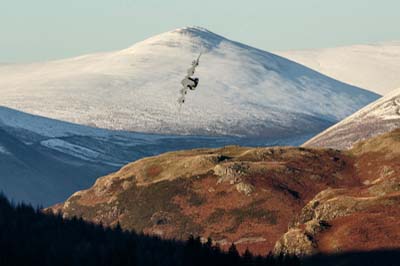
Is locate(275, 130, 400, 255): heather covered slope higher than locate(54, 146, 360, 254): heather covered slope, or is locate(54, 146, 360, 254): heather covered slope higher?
locate(275, 130, 400, 255): heather covered slope

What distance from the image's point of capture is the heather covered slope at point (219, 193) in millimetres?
136875

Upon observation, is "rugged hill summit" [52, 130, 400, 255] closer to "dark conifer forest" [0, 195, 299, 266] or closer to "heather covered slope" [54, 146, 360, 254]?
"heather covered slope" [54, 146, 360, 254]

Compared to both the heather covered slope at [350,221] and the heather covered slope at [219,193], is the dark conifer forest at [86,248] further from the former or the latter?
the heather covered slope at [219,193]

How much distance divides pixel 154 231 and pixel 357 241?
124ft

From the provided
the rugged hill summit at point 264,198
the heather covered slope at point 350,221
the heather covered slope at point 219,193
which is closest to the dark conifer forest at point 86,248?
the heather covered slope at point 350,221

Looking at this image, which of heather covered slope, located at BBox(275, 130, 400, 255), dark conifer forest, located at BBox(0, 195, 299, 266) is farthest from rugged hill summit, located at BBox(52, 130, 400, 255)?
dark conifer forest, located at BBox(0, 195, 299, 266)

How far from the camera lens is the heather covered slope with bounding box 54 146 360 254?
449ft

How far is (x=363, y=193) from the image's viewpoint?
130625 mm

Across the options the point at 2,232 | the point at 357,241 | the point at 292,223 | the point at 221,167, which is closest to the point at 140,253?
the point at 2,232

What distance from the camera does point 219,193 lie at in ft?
480

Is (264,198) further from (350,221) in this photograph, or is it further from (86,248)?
(86,248)

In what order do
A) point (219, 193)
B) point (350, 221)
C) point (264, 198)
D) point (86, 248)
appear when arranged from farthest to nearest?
point (219, 193), point (264, 198), point (350, 221), point (86, 248)

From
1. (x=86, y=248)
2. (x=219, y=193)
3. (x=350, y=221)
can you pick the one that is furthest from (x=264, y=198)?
(x=86, y=248)

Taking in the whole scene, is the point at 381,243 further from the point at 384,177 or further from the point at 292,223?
the point at 384,177
